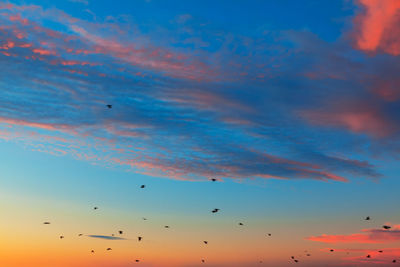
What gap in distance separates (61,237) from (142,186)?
38.0 m

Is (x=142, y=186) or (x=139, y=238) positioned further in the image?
(x=139, y=238)

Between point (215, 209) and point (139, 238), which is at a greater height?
point (215, 209)

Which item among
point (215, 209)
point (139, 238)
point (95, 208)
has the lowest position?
point (139, 238)

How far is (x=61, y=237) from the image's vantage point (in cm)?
7581

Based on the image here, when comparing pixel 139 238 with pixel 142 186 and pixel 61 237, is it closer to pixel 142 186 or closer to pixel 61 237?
pixel 142 186

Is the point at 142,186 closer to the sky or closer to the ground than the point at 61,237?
closer to the sky

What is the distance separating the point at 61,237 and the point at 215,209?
50934 millimetres

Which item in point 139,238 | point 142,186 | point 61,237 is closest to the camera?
point 142,186

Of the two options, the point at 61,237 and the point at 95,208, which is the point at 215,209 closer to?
the point at 95,208

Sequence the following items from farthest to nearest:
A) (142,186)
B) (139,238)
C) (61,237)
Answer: (61,237) < (139,238) < (142,186)

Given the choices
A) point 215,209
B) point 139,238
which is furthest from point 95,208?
point 215,209

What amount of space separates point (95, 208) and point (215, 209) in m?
34.5

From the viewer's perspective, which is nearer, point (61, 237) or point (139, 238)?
point (139, 238)

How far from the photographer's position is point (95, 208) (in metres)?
68.9
